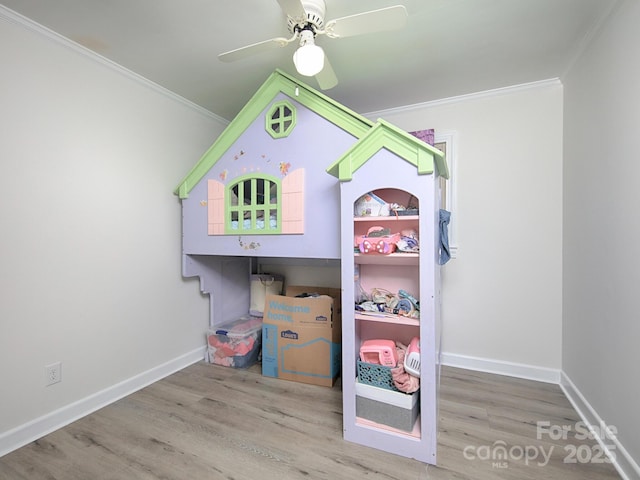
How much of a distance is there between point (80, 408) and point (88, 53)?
88.8 inches

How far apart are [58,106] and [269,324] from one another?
6.55ft

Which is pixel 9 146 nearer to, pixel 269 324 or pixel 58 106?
pixel 58 106

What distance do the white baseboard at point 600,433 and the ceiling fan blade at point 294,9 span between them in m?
2.50

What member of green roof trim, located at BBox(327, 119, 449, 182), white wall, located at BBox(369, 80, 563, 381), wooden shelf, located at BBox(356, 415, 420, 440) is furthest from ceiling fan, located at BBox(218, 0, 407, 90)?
wooden shelf, located at BBox(356, 415, 420, 440)

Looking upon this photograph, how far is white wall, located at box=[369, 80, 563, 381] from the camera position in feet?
7.40

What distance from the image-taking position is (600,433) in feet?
5.20

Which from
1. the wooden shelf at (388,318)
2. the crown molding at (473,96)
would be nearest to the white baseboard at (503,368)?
the wooden shelf at (388,318)

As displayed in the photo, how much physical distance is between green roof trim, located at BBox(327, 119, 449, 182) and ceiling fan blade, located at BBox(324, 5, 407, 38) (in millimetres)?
391

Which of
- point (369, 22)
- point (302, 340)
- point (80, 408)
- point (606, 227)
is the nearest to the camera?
point (369, 22)

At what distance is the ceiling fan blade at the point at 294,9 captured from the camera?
124cm

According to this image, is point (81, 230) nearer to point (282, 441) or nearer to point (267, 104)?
point (267, 104)

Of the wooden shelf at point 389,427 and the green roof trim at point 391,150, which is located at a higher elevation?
the green roof trim at point 391,150

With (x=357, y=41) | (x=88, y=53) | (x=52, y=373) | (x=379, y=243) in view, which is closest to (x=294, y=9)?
(x=357, y=41)

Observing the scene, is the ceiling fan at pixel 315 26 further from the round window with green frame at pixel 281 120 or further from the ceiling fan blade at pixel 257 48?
the round window with green frame at pixel 281 120
